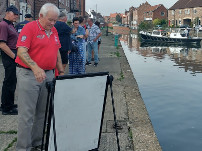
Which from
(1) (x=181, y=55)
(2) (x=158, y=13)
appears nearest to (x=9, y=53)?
(1) (x=181, y=55)

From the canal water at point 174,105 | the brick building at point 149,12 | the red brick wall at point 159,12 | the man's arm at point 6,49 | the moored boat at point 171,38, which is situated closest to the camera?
the man's arm at point 6,49

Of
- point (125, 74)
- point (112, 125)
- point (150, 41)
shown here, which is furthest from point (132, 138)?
point (150, 41)

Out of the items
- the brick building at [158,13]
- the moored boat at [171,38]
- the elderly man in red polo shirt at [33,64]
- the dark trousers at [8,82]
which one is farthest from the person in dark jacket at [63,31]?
the brick building at [158,13]

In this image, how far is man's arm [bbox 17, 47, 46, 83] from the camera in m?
3.03

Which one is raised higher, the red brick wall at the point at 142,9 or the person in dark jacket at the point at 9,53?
the red brick wall at the point at 142,9

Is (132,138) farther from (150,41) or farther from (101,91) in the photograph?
(150,41)

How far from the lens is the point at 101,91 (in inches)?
123

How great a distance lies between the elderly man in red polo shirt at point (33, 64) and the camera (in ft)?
10.2

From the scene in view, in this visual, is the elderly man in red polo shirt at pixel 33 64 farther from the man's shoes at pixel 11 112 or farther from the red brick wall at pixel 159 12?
the red brick wall at pixel 159 12

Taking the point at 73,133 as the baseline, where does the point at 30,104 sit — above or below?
above

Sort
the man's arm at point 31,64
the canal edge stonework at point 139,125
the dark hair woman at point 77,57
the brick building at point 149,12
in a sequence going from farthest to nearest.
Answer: the brick building at point 149,12 → the dark hair woman at point 77,57 → the canal edge stonework at point 139,125 → the man's arm at point 31,64

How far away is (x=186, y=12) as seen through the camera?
7069 centimetres

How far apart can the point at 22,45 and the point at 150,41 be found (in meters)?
40.4

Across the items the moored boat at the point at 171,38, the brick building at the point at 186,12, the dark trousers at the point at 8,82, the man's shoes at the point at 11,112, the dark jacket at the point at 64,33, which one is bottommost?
the man's shoes at the point at 11,112
